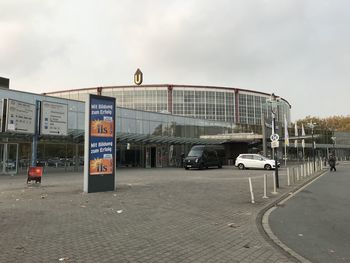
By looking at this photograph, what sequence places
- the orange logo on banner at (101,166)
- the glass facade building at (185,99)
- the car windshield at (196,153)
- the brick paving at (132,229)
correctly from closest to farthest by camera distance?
the brick paving at (132,229)
the orange logo on banner at (101,166)
the car windshield at (196,153)
the glass facade building at (185,99)

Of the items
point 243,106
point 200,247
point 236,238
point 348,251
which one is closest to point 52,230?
point 200,247

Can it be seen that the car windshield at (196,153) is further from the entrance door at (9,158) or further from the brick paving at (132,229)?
the brick paving at (132,229)

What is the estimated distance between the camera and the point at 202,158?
1438 inches

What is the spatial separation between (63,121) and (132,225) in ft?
73.0

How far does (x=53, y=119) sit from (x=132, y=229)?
72.8ft

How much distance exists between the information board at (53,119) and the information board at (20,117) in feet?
2.62

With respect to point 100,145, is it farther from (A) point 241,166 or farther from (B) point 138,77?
(B) point 138,77

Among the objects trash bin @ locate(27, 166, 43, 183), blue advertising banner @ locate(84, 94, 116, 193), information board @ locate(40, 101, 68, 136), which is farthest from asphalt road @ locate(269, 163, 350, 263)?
information board @ locate(40, 101, 68, 136)

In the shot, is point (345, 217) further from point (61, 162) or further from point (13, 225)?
point (61, 162)

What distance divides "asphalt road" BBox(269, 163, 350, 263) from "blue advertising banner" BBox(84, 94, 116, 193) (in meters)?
7.31

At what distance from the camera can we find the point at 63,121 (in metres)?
29.2

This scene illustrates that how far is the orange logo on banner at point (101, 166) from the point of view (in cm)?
1528

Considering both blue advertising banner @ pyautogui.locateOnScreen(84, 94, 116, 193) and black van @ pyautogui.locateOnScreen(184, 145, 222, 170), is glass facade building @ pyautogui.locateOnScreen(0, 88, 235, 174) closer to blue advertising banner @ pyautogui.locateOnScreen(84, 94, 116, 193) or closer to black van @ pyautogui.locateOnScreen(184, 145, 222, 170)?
black van @ pyautogui.locateOnScreen(184, 145, 222, 170)

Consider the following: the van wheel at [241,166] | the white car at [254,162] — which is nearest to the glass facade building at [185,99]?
the white car at [254,162]
